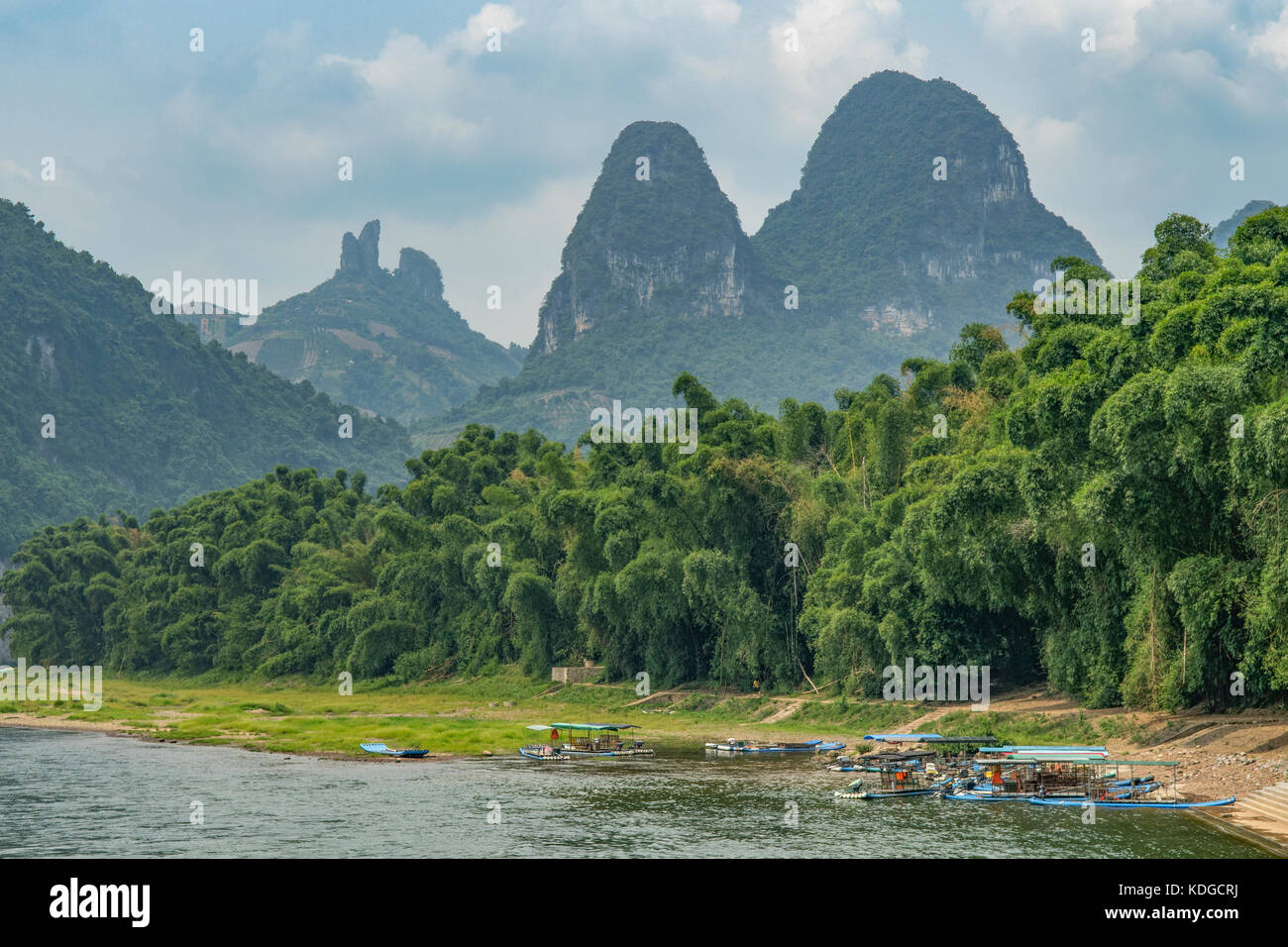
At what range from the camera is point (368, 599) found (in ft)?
283

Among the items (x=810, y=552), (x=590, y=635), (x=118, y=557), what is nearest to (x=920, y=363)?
(x=810, y=552)

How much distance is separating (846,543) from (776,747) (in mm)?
11570

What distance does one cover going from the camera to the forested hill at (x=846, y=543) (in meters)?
33.5

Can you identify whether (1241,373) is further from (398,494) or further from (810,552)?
(398,494)

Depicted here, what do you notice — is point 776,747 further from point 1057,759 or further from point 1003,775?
point 1057,759

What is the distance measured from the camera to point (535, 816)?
109ft

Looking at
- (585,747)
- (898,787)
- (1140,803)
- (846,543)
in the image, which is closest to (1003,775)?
(898,787)

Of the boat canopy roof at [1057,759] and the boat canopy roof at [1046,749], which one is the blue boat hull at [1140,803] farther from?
the boat canopy roof at [1046,749]

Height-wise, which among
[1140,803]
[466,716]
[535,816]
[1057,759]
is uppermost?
[1057,759]

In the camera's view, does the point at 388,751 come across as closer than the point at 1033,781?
No

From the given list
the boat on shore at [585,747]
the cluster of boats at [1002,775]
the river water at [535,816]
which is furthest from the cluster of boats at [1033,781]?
the boat on shore at [585,747]

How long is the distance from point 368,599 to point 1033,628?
50.9 meters
